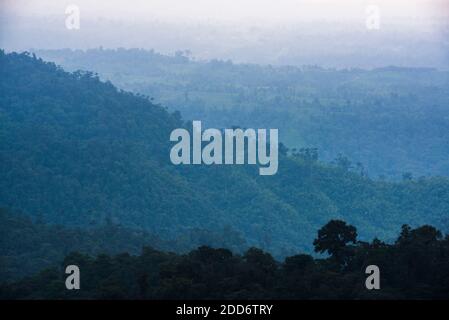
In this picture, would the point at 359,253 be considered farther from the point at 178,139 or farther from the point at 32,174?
the point at 178,139

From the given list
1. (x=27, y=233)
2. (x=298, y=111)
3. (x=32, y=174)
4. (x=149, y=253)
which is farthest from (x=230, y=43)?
(x=149, y=253)

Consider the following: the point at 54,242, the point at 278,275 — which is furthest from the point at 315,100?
the point at 278,275

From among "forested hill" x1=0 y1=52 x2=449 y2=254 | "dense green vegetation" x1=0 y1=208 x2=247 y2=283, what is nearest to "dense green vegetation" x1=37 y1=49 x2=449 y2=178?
"forested hill" x1=0 y1=52 x2=449 y2=254

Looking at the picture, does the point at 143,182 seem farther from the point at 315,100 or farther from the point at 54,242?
the point at 315,100

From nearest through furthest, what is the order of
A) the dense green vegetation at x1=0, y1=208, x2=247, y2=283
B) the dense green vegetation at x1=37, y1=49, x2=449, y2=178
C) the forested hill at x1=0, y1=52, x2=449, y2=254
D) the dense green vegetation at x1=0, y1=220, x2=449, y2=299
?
the dense green vegetation at x1=0, y1=220, x2=449, y2=299 < the dense green vegetation at x1=0, y1=208, x2=247, y2=283 < the forested hill at x1=0, y1=52, x2=449, y2=254 < the dense green vegetation at x1=37, y1=49, x2=449, y2=178

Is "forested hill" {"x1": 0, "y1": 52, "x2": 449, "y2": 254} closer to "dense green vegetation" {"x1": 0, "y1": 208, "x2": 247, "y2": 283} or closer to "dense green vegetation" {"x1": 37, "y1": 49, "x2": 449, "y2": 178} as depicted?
"dense green vegetation" {"x1": 0, "y1": 208, "x2": 247, "y2": 283}

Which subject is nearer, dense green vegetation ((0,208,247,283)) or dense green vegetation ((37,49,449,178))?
dense green vegetation ((0,208,247,283))
